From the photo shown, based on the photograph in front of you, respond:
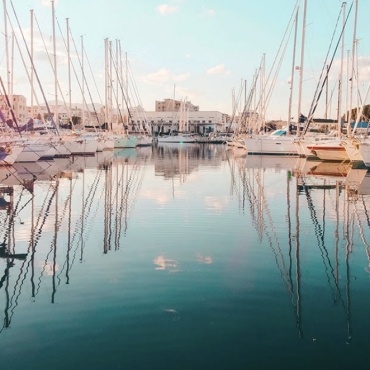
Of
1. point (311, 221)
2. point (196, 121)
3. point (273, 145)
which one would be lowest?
point (311, 221)

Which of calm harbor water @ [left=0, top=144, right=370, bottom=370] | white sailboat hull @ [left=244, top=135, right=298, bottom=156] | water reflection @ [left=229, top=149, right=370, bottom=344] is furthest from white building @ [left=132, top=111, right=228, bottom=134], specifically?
calm harbor water @ [left=0, top=144, right=370, bottom=370]

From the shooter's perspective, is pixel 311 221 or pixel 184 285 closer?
pixel 184 285

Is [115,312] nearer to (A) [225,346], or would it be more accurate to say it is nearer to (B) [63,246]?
(A) [225,346]

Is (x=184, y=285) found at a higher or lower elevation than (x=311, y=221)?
higher

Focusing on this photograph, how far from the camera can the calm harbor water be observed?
5.72 meters

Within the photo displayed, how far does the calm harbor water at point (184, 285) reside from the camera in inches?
225

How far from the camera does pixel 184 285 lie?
817 centimetres

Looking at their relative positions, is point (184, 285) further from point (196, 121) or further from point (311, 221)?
point (196, 121)

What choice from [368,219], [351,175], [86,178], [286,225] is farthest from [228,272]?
[351,175]

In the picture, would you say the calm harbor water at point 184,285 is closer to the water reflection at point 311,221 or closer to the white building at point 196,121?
the water reflection at point 311,221

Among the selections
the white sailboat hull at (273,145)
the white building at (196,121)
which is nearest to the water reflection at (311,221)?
the white sailboat hull at (273,145)

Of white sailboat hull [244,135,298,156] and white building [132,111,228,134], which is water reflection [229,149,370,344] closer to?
white sailboat hull [244,135,298,156]

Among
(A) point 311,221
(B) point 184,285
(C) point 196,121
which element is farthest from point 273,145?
(C) point 196,121

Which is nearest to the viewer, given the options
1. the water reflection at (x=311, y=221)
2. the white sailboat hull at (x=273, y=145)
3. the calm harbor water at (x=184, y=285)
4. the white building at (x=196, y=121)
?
the calm harbor water at (x=184, y=285)
